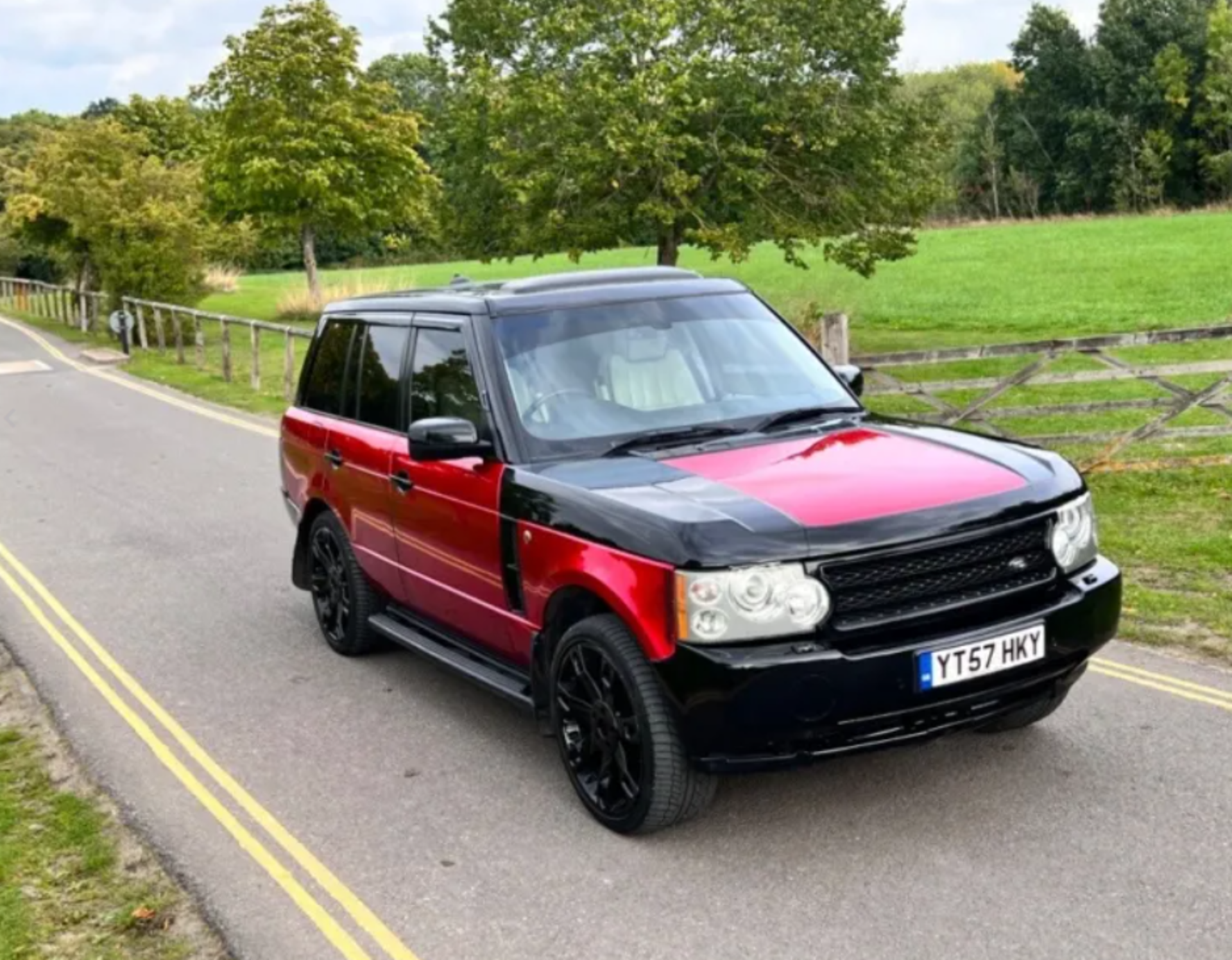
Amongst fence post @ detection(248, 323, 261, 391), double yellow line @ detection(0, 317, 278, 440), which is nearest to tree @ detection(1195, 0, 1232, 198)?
double yellow line @ detection(0, 317, 278, 440)

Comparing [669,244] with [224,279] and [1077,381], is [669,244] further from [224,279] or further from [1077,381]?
[224,279]

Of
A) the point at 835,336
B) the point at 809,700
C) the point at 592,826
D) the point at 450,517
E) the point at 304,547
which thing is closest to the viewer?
the point at 809,700

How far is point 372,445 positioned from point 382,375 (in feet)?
1.15

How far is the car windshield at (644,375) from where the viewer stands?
5.45 meters

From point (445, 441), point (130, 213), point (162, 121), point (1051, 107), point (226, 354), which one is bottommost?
point (226, 354)

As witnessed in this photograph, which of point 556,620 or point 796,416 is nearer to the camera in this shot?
point 556,620

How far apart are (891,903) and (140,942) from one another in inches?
92.1

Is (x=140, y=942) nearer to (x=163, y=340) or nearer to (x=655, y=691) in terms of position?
(x=655, y=691)

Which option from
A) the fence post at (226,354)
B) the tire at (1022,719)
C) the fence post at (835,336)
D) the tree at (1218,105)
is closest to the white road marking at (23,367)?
the fence post at (226,354)

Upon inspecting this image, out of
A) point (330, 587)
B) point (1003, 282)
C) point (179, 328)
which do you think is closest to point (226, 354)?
point (179, 328)

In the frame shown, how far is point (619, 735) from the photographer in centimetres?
467

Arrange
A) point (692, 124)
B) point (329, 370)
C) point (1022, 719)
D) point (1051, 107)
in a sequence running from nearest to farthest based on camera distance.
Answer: point (1022, 719) → point (329, 370) → point (692, 124) → point (1051, 107)

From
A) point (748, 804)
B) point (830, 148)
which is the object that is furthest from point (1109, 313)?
point (748, 804)

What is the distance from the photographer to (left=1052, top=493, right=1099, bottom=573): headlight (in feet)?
15.6
